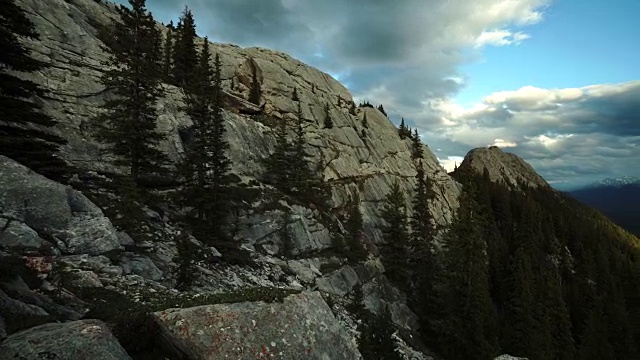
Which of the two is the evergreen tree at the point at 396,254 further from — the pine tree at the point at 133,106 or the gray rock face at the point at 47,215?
the gray rock face at the point at 47,215

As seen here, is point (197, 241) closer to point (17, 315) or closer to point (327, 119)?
point (17, 315)

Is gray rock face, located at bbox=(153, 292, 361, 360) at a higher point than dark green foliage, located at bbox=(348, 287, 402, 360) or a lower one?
higher

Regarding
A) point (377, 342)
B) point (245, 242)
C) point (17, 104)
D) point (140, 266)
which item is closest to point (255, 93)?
point (245, 242)

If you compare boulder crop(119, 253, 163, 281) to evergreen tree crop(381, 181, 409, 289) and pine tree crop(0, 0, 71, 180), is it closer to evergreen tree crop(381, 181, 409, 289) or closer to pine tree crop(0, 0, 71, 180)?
pine tree crop(0, 0, 71, 180)

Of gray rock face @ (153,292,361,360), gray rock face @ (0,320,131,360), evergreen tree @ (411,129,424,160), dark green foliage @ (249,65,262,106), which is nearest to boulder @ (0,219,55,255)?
gray rock face @ (0,320,131,360)

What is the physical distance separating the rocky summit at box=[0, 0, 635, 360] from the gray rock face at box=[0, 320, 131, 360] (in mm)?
33

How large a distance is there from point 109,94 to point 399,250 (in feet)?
147

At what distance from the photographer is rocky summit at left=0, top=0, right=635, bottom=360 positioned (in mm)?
9617

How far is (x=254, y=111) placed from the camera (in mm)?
68562

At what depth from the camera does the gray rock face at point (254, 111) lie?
3497cm

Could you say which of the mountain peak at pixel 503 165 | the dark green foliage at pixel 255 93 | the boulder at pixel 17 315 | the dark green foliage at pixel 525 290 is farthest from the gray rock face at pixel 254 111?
the mountain peak at pixel 503 165

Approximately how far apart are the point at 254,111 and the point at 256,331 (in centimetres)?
6245

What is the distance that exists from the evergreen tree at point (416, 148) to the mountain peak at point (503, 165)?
79609 mm

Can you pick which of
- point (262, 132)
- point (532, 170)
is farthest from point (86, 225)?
point (532, 170)
